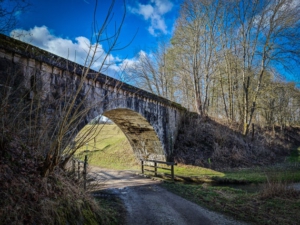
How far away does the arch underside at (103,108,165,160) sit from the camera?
1028 cm

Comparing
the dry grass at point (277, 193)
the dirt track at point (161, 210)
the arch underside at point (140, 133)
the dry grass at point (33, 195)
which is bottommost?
the dirt track at point (161, 210)

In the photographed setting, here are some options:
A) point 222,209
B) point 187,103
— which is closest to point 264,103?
point 187,103

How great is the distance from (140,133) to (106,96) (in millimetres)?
6719

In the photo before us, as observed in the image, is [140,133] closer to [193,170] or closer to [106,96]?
[193,170]

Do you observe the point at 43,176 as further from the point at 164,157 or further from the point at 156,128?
the point at 164,157

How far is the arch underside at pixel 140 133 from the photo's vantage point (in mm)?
10281

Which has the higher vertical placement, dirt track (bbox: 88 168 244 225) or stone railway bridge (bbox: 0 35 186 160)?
stone railway bridge (bbox: 0 35 186 160)

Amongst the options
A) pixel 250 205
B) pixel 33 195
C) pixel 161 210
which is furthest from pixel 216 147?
pixel 33 195

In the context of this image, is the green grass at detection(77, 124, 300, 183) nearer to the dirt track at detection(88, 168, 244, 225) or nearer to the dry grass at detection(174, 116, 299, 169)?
the dry grass at detection(174, 116, 299, 169)

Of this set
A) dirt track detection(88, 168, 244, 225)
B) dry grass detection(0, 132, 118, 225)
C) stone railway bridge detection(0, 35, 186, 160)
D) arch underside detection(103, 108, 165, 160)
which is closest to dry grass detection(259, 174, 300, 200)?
dirt track detection(88, 168, 244, 225)

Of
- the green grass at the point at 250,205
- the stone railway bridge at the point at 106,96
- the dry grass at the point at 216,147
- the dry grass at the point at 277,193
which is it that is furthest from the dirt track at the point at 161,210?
the dry grass at the point at 216,147

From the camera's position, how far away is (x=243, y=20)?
622 inches

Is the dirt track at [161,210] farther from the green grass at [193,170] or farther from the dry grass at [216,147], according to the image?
the dry grass at [216,147]

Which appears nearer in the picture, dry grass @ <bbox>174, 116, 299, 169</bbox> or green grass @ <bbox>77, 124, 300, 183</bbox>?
green grass @ <bbox>77, 124, 300, 183</bbox>
